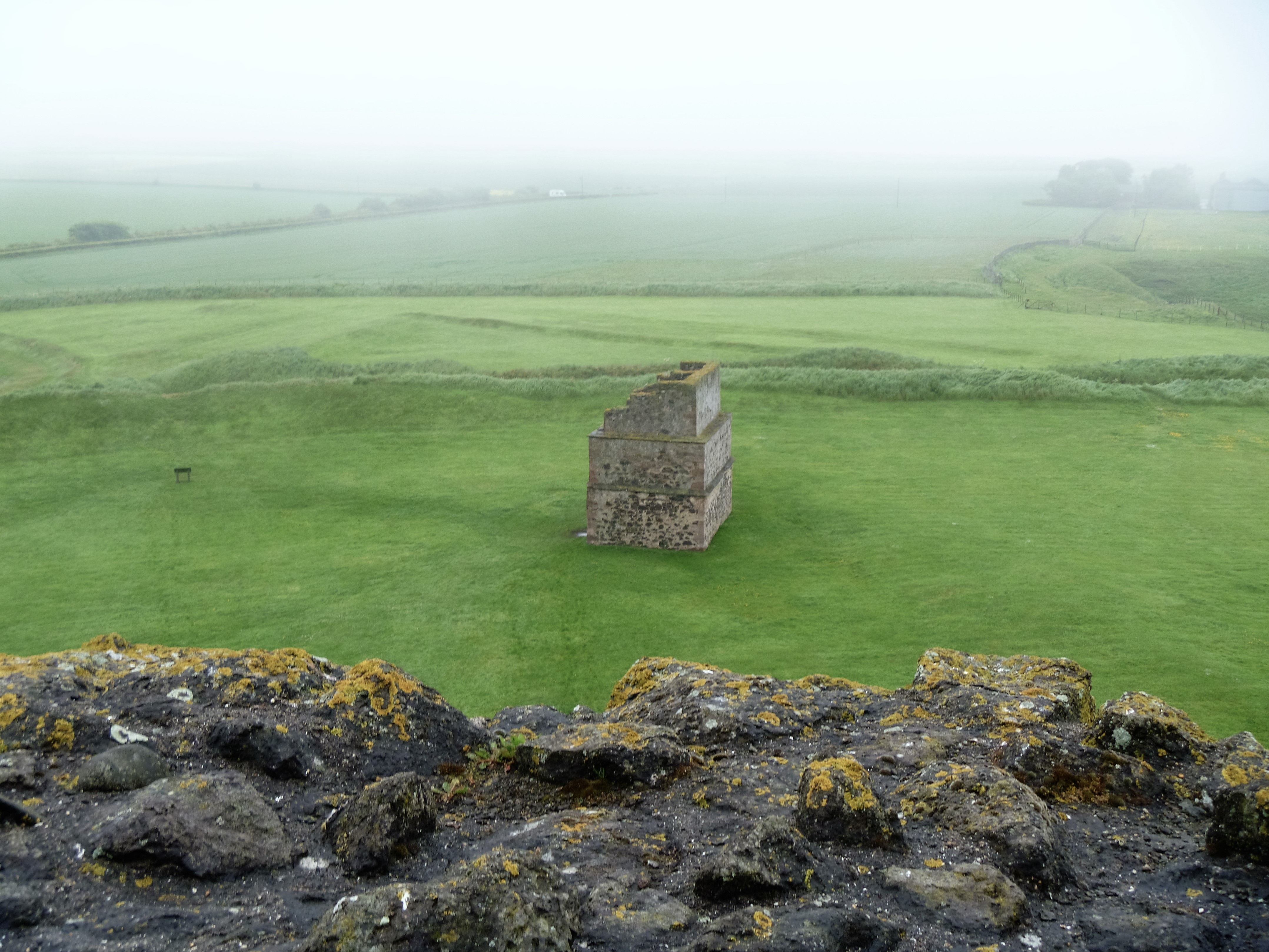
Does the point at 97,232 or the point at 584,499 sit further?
the point at 97,232

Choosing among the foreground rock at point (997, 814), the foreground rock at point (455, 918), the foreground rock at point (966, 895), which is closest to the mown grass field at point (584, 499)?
the foreground rock at point (997, 814)

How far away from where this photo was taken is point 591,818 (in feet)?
19.9

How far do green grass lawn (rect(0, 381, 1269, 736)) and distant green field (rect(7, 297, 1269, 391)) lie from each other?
8968mm

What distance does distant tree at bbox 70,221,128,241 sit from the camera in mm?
108812

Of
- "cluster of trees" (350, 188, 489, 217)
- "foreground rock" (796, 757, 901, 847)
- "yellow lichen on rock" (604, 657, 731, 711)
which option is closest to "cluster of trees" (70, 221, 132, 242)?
"cluster of trees" (350, 188, 489, 217)

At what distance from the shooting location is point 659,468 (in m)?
22.9

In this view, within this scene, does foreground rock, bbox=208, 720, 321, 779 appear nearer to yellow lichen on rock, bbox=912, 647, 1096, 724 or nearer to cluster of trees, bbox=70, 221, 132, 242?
yellow lichen on rock, bbox=912, 647, 1096, 724

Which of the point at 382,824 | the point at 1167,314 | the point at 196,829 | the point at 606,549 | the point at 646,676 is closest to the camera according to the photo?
the point at 196,829

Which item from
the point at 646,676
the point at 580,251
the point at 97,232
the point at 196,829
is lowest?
the point at 646,676

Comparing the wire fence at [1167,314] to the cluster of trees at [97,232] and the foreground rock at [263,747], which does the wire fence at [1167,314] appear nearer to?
the foreground rock at [263,747]

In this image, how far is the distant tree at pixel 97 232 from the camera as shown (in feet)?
357

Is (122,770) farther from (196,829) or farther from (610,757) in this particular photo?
(610,757)

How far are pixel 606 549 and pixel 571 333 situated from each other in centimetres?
2592

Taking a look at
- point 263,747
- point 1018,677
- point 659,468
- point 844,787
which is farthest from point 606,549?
point 844,787
